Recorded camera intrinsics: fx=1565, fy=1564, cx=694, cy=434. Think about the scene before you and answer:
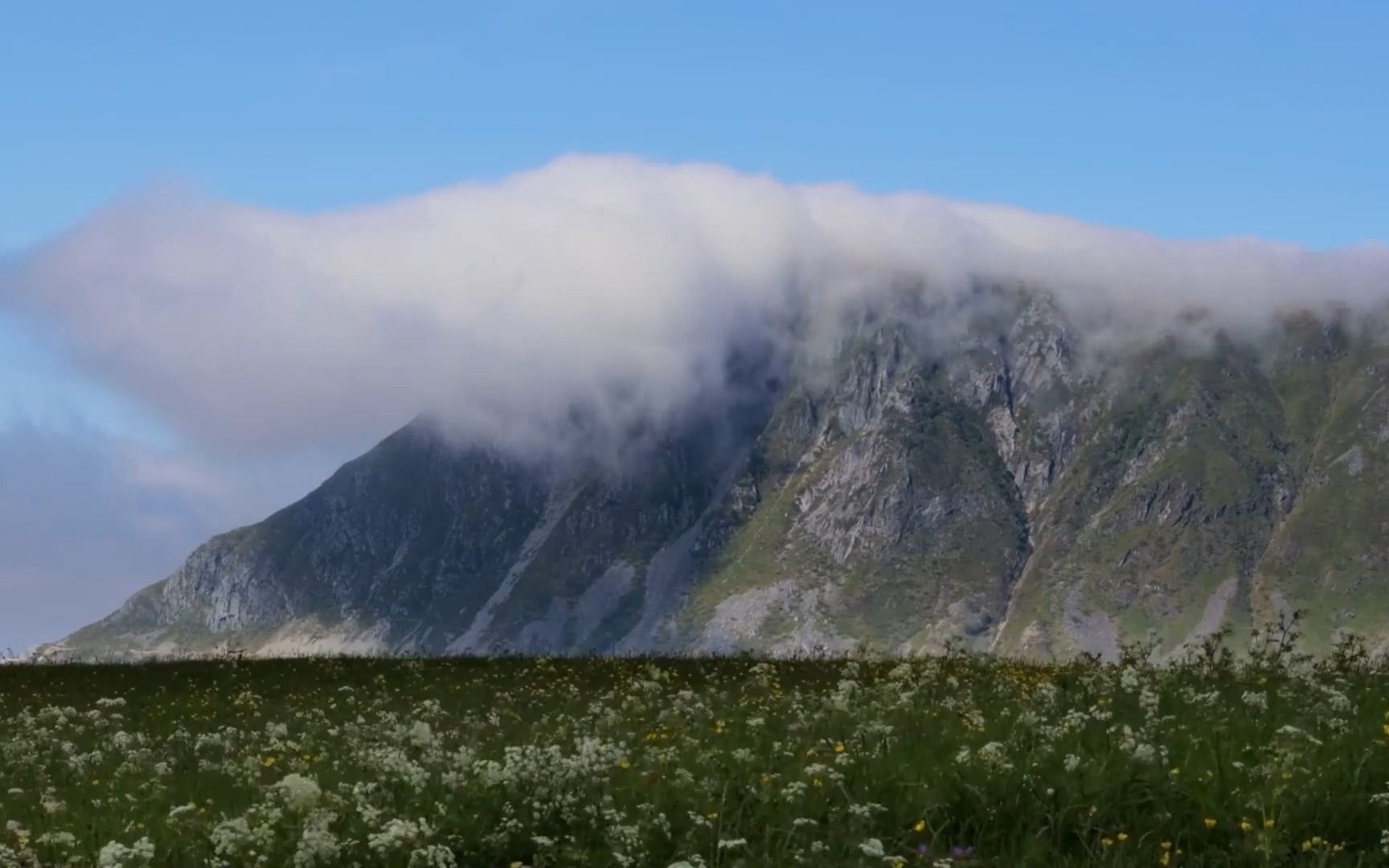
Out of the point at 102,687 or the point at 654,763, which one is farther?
the point at 102,687

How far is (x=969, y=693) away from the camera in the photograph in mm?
22656

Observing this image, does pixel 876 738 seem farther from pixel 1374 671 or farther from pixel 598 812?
pixel 1374 671

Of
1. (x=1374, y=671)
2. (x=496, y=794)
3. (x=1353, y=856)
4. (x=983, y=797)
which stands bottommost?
(x=1374, y=671)

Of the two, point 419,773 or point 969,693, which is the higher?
point 419,773

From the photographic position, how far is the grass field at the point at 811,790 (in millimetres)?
12781

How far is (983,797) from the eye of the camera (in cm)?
1363

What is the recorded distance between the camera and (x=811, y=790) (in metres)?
14.0

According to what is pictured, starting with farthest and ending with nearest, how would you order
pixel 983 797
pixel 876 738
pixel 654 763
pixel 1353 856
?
pixel 876 738 < pixel 654 763 < pixel 983 797 < pixel 1353 856

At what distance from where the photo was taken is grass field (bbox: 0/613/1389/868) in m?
12.8

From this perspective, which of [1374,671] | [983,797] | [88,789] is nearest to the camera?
[983,797]

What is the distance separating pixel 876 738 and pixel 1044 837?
3.40 m

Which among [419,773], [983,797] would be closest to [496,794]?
[419,773]

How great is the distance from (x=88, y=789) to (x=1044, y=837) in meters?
12.9

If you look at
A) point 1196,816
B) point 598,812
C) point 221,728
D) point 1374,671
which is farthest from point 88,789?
point 1374,671
